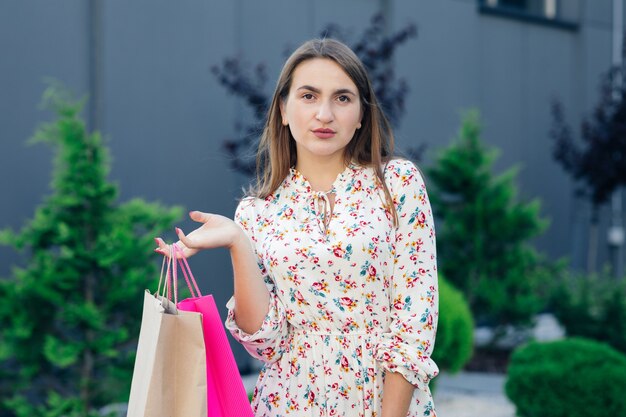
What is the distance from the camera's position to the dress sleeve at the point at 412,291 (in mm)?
2289

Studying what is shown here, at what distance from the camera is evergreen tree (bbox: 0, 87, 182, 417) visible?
198 inches

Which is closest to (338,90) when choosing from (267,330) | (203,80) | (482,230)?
(267,330)

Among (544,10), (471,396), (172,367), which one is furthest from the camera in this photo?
(544,10)

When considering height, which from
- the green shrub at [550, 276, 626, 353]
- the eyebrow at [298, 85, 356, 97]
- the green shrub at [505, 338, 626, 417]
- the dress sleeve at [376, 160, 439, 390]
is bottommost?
the green shrub at [505, 338, 626, 417]

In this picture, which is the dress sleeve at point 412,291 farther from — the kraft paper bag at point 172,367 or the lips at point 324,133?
the kraft paper bag at point 172,367

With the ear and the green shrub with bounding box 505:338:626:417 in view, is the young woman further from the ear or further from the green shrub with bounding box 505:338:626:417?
the green shrub with bounding box 505:338:626:417

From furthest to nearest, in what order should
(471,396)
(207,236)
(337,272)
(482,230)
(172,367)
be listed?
(482,230)
(471,396)
(337,272)
(207,236)
(172,367)

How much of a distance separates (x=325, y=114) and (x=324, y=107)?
0.03 metres

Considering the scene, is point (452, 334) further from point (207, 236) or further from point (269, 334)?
point (207, 236)

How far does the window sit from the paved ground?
5.07 m

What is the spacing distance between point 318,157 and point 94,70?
16.4ft

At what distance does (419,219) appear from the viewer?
2359mm

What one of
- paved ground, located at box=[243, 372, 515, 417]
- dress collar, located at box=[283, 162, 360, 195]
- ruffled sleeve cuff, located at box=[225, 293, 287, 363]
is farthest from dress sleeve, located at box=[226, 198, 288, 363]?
paved ground, located at box=[243, 372, 515, 417]

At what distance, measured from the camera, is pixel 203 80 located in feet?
25.5
